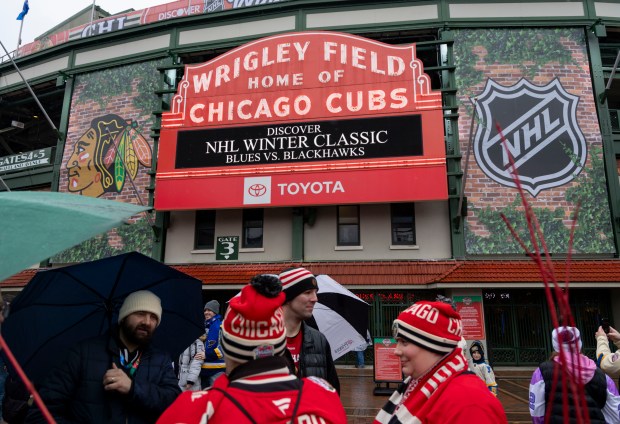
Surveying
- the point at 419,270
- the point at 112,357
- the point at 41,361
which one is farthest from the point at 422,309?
the point at 419,270

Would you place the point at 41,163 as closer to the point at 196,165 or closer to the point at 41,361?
the point at 196,165

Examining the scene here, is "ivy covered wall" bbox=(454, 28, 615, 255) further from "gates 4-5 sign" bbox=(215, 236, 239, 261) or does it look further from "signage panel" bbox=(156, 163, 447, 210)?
"gates 4-5 sign" bbox=(215, 236, 239, 261)

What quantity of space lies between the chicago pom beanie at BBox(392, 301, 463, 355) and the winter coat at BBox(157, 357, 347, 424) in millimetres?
737

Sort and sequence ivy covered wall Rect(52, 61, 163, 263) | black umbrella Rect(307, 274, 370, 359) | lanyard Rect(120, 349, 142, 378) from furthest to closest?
1. ivy covered wall Rect(52, 61, 163, 263)
2. black umbrella Rect(307, 274, 370, 359)
3. lanyard Rect(120, 349, 142, 378)

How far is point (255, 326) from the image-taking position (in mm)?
1843

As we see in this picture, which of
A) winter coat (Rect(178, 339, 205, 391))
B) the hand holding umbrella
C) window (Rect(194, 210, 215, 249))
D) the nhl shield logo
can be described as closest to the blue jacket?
winter coat (Rect(178, 339, 205, 391))

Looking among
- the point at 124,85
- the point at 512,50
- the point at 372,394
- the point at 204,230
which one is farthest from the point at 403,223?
the point at 124,85

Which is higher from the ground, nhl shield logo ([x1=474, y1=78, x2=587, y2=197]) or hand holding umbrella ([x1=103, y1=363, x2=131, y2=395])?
nhl shield logo ([x1=474, y1=78, x2=587, y2=197])

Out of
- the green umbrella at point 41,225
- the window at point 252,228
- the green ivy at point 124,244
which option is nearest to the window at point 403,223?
the window at point 252,228

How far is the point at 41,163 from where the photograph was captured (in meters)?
19.0

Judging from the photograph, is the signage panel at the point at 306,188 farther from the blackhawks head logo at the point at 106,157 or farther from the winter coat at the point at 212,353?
the winter coat at the point at 212,353

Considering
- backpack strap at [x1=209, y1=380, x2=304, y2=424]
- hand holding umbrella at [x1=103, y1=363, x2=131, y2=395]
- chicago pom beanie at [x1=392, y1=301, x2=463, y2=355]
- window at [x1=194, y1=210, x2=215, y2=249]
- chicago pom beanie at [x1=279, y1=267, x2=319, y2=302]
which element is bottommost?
hand holding umbrella at [x1=103, y1=363, x2=131, y2=395]

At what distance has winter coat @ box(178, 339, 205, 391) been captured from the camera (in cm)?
704

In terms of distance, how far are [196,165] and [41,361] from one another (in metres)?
13.3
